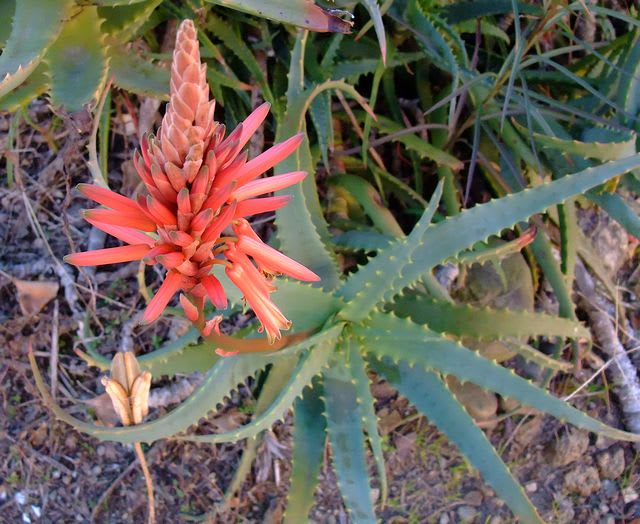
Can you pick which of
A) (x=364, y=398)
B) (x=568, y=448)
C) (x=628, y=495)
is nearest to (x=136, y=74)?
(x=364, y=398)

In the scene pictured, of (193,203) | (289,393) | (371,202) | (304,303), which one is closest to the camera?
(193,203)

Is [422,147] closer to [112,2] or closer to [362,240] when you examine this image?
[362,240]

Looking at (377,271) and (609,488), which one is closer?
(377,271)

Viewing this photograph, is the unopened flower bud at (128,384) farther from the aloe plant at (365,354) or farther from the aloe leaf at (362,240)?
the aloe leaf at (362,240)

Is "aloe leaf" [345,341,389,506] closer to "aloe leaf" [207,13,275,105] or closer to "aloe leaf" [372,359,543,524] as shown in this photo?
"aloe leaf" [372,359,543,524]

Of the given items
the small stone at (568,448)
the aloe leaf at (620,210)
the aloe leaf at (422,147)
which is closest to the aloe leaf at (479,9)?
the aloe leaf at (422,147)

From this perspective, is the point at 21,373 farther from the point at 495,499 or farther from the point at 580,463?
the point at 580,463

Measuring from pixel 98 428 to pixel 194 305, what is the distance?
1.31 ft

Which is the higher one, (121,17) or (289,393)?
(121,17)

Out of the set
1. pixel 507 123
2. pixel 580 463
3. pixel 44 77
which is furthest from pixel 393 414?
pixel 44 77

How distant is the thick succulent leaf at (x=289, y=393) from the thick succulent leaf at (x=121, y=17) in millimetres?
869

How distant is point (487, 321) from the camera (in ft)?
4.85

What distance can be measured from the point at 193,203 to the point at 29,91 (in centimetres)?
91

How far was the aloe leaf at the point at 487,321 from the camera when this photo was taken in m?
1.47
